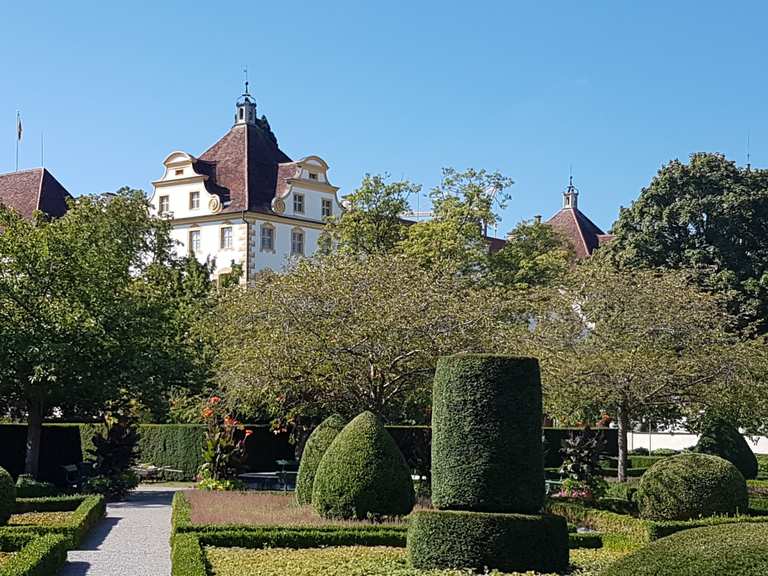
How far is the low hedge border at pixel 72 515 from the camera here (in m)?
15.4

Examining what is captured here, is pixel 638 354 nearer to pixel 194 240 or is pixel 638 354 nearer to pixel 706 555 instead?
pixel 706 555

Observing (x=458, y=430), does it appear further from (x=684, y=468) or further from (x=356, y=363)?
(x=356, y=363)

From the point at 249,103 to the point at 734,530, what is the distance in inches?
2149

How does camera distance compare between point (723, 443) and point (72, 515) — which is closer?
point (72, 515)

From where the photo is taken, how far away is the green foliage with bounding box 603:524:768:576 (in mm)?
5641

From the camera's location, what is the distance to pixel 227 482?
2327 cm

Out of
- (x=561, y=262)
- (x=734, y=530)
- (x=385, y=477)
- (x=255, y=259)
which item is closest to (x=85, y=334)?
(x=385, y=477)

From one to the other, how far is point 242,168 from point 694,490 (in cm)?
3989

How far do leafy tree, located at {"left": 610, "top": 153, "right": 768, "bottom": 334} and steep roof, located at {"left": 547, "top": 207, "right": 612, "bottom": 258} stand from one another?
21.4 m

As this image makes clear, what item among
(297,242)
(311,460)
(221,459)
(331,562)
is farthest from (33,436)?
(297,242)

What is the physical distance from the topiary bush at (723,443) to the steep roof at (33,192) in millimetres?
33792

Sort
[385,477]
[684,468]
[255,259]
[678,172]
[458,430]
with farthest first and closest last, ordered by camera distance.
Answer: [255,259] → [678,172] → [684,468] → [385,477] → [458,430]

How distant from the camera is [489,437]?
13.1 metres

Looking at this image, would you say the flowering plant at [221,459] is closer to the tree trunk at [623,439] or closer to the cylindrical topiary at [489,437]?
the tree trunk at [623,439]
